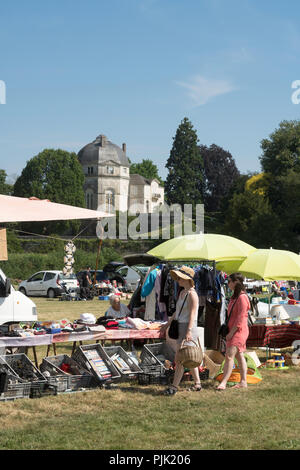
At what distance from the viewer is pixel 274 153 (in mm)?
61125

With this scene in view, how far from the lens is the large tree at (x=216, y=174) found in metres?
91.5

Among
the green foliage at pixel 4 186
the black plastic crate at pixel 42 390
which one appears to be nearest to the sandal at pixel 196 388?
the black plastic crate at pixel 42 390

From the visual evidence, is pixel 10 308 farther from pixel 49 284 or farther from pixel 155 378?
pixel 49 284

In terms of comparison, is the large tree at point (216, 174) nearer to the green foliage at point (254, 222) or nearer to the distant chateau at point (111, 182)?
the distant chateau at point (111, 182)

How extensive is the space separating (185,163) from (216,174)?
6.85 meters

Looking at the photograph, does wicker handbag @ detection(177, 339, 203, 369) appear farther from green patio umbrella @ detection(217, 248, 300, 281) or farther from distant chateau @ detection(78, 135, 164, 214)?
distant chateau @ detection(78, 135, 164, 214)

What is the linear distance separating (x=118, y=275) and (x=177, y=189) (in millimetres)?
55773

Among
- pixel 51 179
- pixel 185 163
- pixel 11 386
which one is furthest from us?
pixel 185 163

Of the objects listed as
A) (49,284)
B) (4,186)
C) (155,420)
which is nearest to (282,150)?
(49,284)

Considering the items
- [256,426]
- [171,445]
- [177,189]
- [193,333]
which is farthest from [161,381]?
[177,189]

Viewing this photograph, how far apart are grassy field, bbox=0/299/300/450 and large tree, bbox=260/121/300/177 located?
166ft

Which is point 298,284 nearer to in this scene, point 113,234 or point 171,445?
point 171,445

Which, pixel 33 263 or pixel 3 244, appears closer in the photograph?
pixel 3 244

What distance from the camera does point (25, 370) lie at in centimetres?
872
